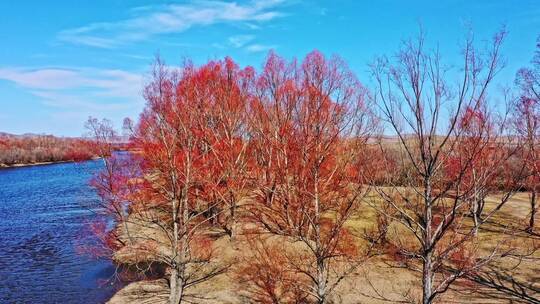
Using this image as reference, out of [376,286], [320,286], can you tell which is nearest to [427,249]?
[320,286]

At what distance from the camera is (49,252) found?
29875 mm

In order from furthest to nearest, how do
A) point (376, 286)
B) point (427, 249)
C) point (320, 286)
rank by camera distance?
point (376, 286) < point (320, 286) < point (427, 249)

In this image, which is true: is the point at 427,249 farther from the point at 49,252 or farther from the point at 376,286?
the point at 49,252

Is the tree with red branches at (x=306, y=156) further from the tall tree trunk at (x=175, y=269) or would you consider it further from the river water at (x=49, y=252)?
the river water at (x=49, y=252)

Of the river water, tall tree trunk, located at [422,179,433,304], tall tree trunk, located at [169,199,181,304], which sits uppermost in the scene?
tall tree trunk, located at [422,179,433,304]

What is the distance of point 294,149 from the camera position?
84.9 feet

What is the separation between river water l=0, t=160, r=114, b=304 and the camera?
22734 mm

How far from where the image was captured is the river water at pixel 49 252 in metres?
22.7

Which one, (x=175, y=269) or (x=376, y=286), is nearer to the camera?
(x=175, y=269)

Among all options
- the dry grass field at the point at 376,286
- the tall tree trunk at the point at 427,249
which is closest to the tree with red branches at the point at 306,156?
the dry grass field at the point at 376,286

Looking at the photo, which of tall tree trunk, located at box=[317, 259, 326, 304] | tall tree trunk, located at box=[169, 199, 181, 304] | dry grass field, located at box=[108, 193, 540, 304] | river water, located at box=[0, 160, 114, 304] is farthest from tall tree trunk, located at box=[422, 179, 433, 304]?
river water, located at box=[0, 160, 114, 304]

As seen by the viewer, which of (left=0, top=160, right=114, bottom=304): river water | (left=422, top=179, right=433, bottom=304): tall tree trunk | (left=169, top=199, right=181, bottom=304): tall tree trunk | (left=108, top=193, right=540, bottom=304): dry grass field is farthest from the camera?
(left=0, top=160, right=114, bottom=304): river water

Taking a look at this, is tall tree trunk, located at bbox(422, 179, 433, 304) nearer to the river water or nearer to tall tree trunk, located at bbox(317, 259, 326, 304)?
tall tree trunk, located at bbox(317, 259, 326, 304)

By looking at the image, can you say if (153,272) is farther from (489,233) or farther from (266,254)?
(489,233)
